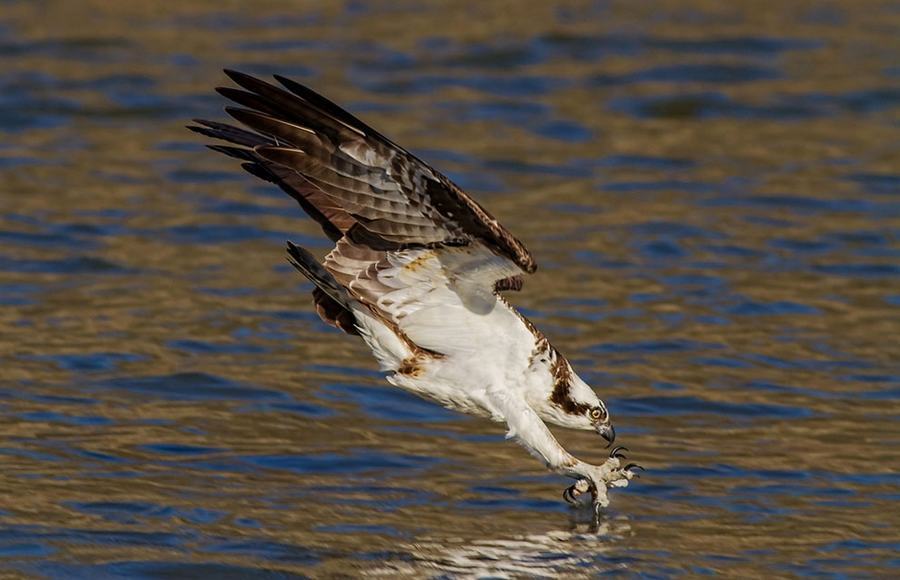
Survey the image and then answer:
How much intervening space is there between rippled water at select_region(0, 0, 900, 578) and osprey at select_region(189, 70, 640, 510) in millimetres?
565

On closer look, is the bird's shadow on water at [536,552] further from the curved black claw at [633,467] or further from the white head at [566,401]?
the white head at [566,401]

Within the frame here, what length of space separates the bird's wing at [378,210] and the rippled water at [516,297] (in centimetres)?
108

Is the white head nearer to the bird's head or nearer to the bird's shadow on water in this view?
the bird's head

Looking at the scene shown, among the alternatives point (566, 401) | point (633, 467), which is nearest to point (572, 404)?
point (566, 401)

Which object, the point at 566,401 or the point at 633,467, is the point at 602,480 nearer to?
the point at 566,401

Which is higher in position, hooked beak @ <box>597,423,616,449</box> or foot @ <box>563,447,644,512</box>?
hooked beak @ <box>597,423,616,449</box>

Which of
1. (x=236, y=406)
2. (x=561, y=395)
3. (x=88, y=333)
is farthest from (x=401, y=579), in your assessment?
(x=88, y=333)

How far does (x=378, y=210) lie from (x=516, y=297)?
490 centimetres

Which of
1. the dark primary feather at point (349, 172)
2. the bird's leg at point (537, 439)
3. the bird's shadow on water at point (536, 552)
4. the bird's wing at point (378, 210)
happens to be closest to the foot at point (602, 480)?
the bird's leg at point (537, 439)

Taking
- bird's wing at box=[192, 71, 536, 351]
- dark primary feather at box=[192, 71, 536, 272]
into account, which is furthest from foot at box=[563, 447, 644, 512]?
dark primary feather at box=[192, 71, 536, 272]

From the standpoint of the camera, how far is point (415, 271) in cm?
736

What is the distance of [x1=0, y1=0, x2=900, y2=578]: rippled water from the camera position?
7.75 m

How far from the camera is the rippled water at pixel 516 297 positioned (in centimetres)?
775

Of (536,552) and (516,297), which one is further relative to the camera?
(516,297)
